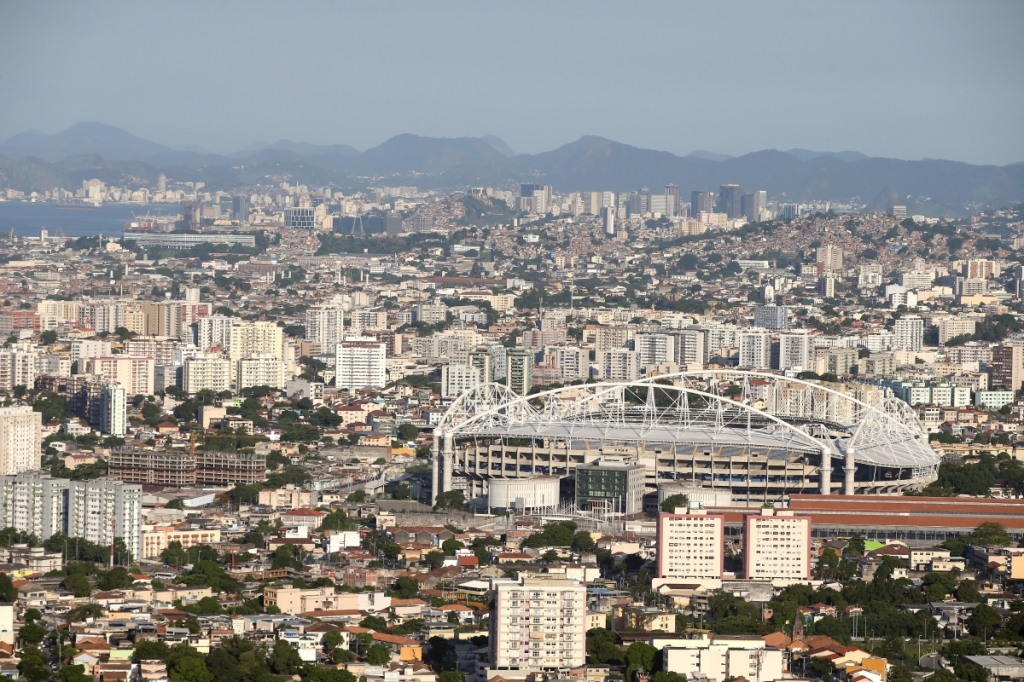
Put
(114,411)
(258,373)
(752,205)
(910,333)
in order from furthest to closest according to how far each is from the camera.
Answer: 1. (752,205)
2. (910,333)
3. (258,373)
4. (114,411)

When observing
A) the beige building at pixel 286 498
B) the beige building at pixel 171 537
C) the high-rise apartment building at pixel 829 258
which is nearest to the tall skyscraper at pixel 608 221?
the high-rise apartment building at pixel 829 258

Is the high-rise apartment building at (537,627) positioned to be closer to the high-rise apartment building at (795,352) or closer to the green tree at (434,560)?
the green tree at (434,560)

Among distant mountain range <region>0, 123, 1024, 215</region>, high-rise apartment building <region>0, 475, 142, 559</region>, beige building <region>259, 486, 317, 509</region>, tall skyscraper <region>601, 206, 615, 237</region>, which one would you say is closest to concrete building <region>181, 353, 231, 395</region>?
beige building <region>259, 486, 317, 509</region>

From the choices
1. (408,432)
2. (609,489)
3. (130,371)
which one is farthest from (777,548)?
(130,371)

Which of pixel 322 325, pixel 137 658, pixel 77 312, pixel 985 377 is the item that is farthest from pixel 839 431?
pixel 77 312

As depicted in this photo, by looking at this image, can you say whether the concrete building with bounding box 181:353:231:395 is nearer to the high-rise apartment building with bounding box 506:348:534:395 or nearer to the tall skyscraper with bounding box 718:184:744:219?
the high-rise apartment building with bounding box 506:348:534:395

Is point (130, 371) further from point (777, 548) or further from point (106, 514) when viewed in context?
point (777, 548)
